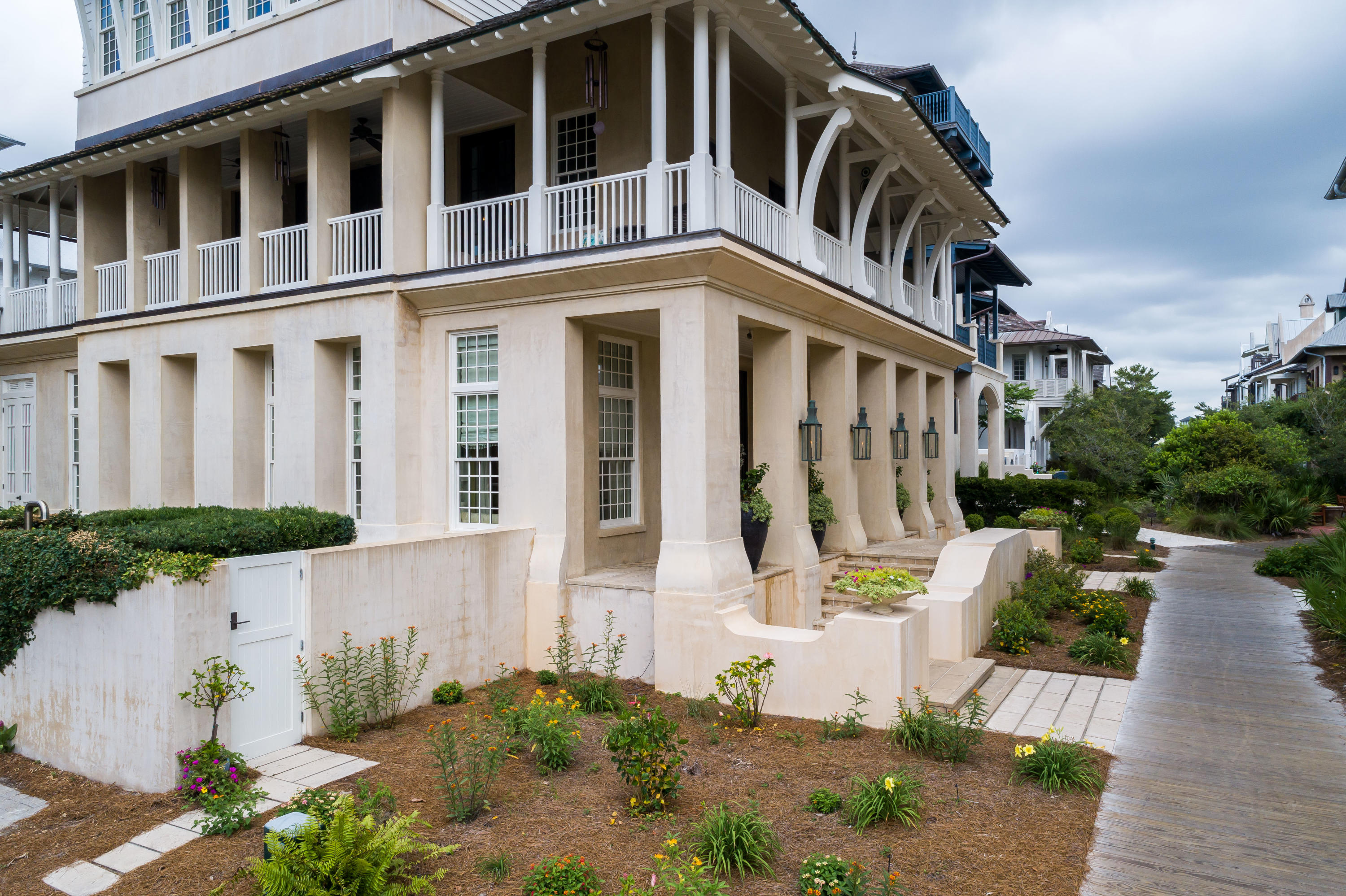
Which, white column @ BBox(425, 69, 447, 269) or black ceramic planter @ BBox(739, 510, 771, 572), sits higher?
white column @ BBox(425, 69, 447, 269)

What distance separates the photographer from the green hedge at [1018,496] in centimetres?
2270

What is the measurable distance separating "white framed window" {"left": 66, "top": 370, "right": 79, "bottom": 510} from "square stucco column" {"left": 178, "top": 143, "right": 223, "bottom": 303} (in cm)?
444

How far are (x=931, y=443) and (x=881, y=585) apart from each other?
989 centimetres

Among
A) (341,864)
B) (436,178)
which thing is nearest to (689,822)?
(341,864)

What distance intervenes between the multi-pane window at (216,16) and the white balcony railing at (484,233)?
6.79 m

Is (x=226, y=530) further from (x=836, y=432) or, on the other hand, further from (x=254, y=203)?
(x=836, y=432)

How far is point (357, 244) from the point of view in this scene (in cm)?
1210

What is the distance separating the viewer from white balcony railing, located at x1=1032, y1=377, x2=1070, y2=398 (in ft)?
155

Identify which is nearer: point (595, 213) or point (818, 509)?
point (595, 213)

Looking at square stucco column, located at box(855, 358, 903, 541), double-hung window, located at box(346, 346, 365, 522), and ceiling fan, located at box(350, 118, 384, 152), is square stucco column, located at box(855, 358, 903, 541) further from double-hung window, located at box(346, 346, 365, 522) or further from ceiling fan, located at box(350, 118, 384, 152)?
ceiling fan, located at box(350, 118, 384, 152)

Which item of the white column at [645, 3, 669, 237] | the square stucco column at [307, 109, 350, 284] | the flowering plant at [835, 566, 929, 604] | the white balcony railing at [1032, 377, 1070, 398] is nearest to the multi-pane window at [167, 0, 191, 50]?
the square stucco column at [307, 109, 350, 284]

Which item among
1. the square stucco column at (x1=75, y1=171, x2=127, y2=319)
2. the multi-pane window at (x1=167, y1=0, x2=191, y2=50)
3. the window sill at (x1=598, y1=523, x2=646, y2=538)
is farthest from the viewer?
the square stucco column at (x1=75, y1=171, x2=127, y2=319)

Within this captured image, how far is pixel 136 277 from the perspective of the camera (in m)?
14.4

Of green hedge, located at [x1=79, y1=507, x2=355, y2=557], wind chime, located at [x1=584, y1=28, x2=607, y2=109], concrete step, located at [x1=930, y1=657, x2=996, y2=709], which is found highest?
wind chime, located at [x1=584, y1=28, x2=607, y2=109]
